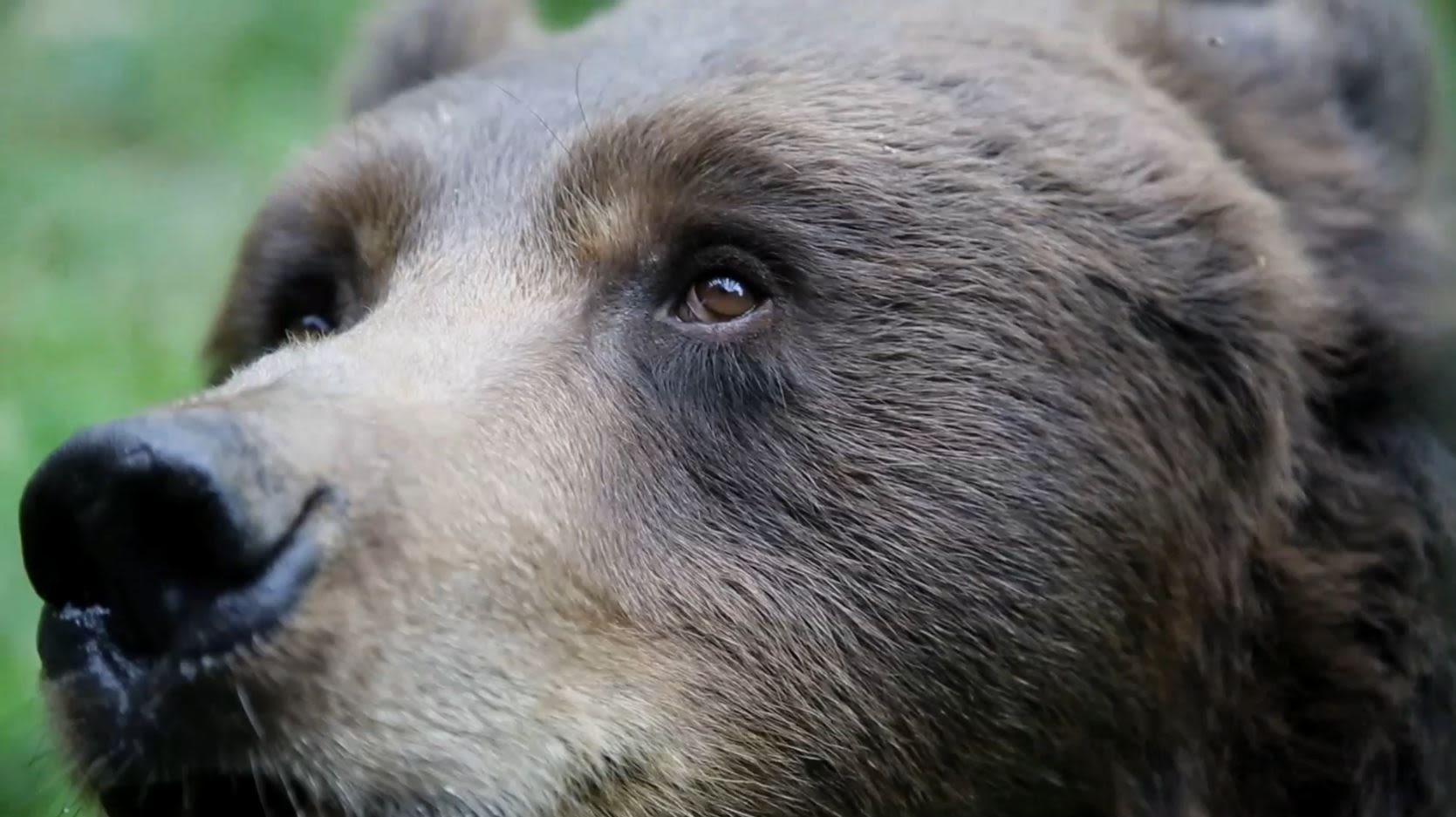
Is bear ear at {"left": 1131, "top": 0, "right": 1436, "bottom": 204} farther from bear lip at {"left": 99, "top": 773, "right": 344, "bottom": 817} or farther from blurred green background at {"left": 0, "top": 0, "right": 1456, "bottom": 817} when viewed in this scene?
→ blurred green background at {"left": 0, "top": 0, "right": 1456, "bottom": 817}

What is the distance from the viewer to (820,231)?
3346 millimetres

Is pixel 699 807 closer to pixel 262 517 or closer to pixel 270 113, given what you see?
pixel 262 517

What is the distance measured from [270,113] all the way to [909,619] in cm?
530

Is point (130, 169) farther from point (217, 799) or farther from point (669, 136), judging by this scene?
point (217, 799)

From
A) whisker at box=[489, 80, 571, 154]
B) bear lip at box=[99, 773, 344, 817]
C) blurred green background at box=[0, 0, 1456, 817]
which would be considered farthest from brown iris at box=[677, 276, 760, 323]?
blurred green background at box=[0, 0, 1456, 817]

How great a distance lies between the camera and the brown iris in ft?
11.1

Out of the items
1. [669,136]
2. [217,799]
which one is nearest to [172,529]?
[217,799]

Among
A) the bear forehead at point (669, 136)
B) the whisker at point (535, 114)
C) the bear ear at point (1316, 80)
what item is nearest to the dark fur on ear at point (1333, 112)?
the bear ear at point (1316, 80)

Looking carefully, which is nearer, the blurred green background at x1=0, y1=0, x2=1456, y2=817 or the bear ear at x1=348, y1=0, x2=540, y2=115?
the bear ear at x1=348, y1=0, x2=540, y2=115

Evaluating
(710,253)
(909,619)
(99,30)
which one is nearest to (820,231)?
(710,253)

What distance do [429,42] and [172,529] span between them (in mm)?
2268

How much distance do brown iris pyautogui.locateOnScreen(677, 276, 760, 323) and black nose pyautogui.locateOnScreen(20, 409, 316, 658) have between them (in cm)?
93

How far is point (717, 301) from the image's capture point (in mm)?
3406

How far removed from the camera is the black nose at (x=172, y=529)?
265 cm
